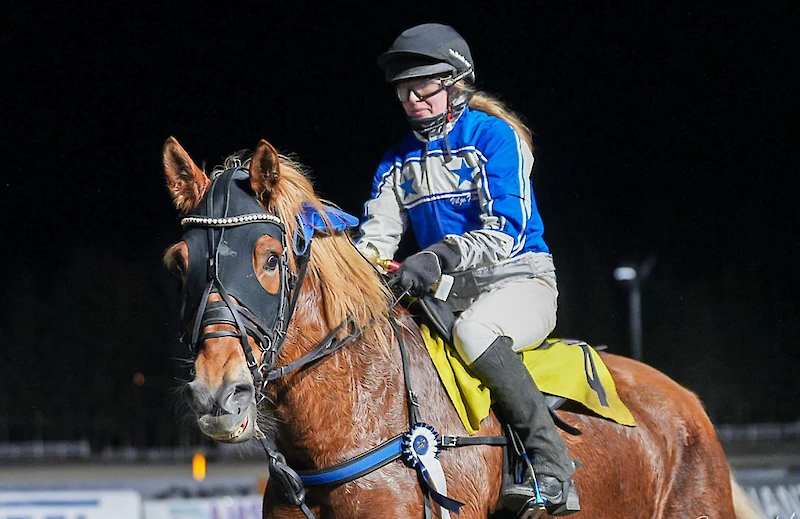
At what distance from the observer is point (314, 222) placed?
2.53 m

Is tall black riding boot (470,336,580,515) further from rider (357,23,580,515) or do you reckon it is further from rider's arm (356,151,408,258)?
rider's arm (356,151,408,258)

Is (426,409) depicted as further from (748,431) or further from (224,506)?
(748,431)

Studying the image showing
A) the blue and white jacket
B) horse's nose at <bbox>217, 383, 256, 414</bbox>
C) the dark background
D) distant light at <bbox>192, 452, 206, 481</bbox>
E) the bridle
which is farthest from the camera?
the dark background

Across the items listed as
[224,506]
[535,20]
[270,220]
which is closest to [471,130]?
[270,220]

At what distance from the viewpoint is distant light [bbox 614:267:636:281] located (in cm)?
957

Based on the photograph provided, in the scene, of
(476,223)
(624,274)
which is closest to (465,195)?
(476,223)

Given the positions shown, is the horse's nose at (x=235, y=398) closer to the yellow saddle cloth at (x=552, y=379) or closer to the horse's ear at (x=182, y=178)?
the horse's ear at (x=182, y=178)

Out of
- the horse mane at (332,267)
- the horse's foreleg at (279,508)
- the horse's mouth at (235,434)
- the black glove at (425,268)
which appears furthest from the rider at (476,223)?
the horse's mouth at (235,434)

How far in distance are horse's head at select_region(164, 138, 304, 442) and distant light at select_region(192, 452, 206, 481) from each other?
18.1 feet

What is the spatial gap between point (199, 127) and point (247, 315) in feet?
21.4

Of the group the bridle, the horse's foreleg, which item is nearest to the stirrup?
the bridle

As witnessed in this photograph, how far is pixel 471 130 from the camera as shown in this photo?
3.02 metres

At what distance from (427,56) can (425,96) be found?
130 millimetres

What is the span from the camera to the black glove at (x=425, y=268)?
2.69m
